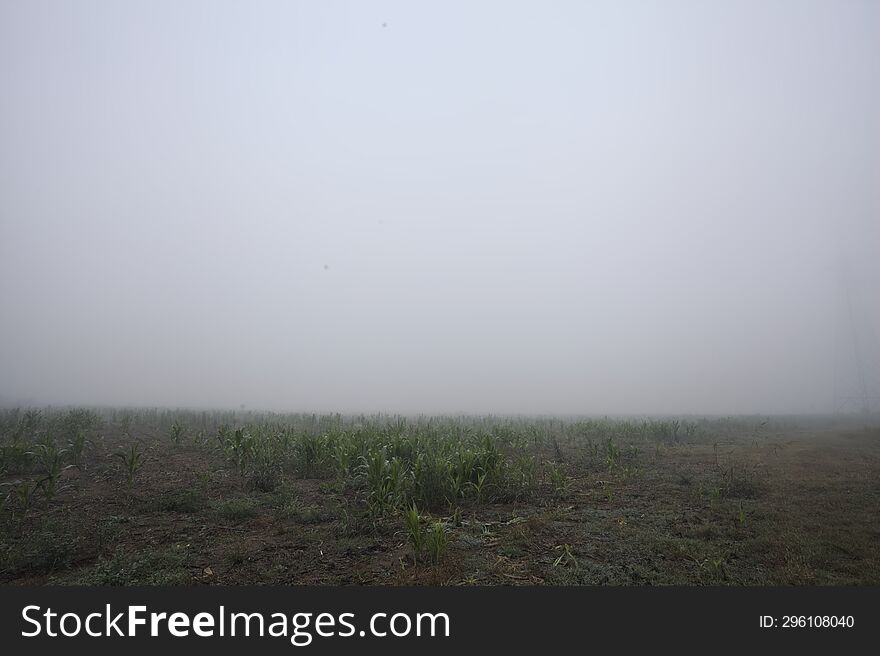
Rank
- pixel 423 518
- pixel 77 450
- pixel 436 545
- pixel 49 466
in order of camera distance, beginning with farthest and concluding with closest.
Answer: pixel 77 450, pixel 49 466, pixel 423 518, pixel 436 545

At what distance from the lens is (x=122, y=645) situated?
318cm

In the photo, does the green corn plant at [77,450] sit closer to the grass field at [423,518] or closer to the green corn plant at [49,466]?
the grass field at [423,518]

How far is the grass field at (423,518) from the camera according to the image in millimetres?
4418

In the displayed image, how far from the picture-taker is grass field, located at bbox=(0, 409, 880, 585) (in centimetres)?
442

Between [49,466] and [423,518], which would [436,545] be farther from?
[49,466]

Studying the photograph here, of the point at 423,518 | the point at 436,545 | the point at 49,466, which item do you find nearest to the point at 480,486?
the point at 423,518

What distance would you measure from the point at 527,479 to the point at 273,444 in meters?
7.31

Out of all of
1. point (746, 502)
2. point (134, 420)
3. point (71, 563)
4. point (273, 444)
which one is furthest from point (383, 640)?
point (134, 420)

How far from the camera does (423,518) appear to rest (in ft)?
20.7

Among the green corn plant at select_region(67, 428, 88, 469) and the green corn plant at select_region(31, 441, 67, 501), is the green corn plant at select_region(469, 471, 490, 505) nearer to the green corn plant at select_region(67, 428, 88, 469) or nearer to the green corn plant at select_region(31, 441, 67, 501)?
the green corn plant at select_region(31, 441, 67, 501)

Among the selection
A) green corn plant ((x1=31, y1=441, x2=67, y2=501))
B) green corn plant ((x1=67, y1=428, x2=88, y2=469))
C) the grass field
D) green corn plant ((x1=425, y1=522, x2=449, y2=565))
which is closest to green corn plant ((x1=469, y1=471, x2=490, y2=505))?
the grass field

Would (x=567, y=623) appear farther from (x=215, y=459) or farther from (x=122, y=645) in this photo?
(x=215, y=459)

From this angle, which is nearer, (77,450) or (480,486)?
(480,486)

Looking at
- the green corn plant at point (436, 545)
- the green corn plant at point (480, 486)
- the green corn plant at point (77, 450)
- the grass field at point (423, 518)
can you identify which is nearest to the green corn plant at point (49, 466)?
the grass field at point (423, 518)
